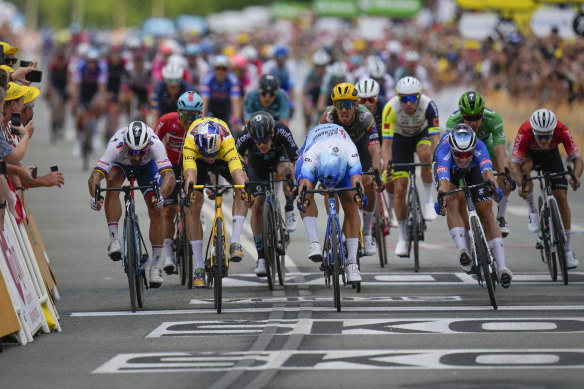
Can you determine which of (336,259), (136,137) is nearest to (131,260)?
(136,137)

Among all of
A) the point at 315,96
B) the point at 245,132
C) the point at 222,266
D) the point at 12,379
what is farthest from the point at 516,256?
the point at 315,96

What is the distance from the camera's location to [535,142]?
14789 mm

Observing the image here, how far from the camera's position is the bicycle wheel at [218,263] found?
12453mm

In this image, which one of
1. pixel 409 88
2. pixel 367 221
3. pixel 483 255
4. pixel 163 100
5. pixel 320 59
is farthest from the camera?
pixel 320 59

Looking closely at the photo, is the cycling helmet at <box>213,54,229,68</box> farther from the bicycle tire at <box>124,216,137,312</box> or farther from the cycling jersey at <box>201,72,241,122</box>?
the bicycle tire at <box>124,216,137,312</box>

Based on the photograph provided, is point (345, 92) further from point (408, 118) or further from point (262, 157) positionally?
point (408, 118)

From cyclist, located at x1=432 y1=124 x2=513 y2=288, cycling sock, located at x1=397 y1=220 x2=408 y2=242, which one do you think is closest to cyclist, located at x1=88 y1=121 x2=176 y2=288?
cyclist, located at x1=432 y1=124 x2=513 y2=288

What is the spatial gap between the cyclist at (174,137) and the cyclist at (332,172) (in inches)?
52.2

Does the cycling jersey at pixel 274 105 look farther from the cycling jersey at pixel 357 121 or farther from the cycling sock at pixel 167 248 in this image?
the cycling sock at pixel 167 248

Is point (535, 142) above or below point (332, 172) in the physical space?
above

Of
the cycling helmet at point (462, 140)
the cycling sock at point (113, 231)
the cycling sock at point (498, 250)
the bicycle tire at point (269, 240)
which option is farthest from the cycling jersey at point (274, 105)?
the cycling sock at point (498, 250)

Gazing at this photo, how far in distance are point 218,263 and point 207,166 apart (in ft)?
5.42

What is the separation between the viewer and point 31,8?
16350 centimetres

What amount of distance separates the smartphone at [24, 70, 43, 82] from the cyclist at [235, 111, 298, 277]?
2001 mm
